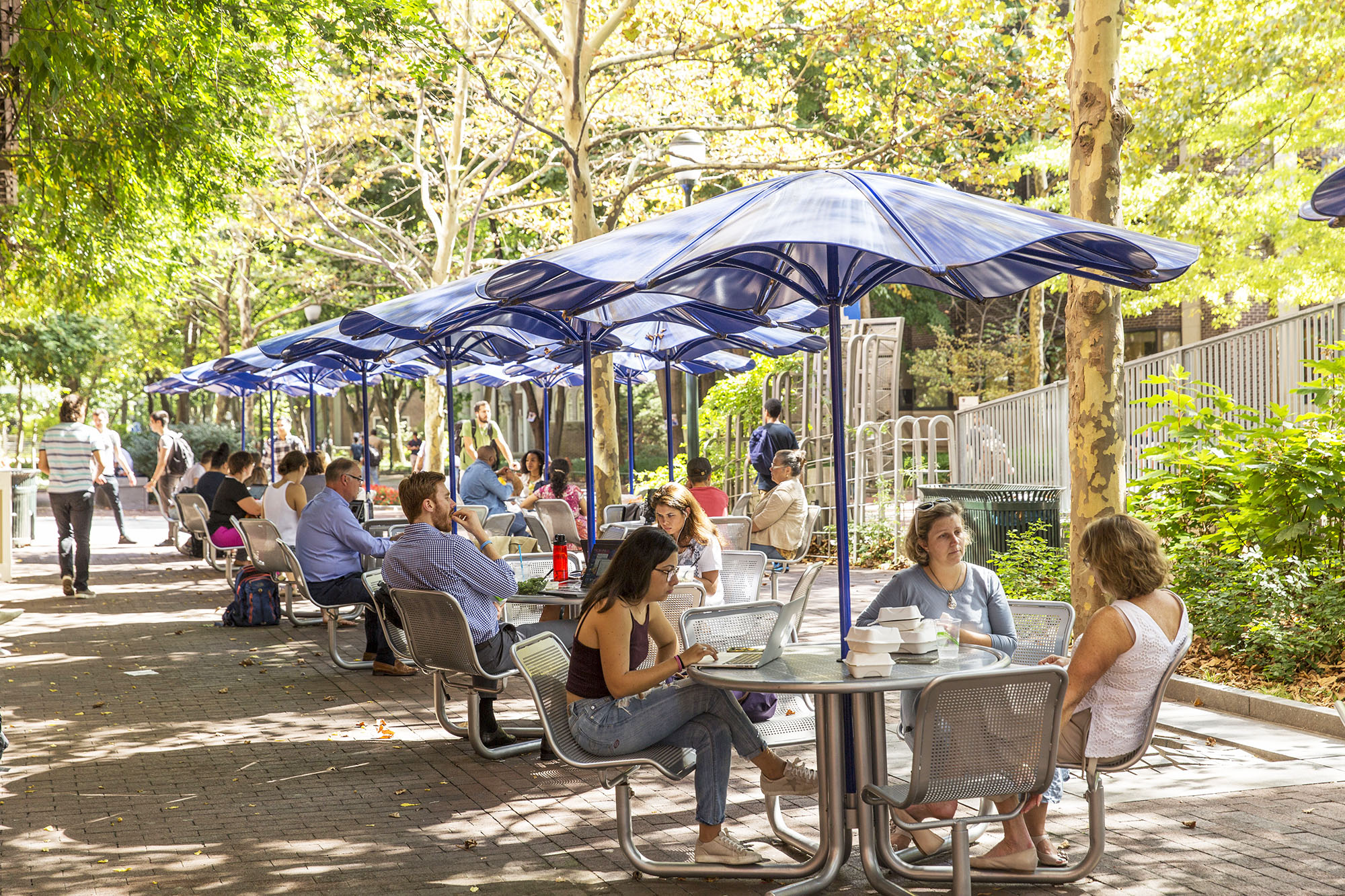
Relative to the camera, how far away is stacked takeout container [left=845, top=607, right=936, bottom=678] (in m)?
4.43

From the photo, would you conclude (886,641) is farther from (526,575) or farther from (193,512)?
(193,512)

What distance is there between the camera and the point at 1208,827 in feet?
17.3

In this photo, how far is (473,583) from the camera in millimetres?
6855

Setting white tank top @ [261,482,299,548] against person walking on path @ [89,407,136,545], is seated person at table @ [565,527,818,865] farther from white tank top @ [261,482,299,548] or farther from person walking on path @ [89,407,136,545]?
person walking on path @ [89,407,136,545]

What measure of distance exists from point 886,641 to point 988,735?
59 cm

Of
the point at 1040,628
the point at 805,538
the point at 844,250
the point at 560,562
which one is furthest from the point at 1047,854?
the point at 805,538

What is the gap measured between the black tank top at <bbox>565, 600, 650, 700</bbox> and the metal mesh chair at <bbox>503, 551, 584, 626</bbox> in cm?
210

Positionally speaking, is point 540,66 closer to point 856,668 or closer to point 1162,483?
point 1162,483

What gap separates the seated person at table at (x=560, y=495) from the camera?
12648 mm

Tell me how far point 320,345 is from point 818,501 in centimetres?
817

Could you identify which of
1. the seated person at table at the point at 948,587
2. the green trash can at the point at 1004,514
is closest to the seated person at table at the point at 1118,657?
the seated person at table at the point at 948,587

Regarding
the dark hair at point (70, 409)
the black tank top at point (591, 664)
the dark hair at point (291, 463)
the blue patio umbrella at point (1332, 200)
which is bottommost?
the black tank top at point (591, 664)

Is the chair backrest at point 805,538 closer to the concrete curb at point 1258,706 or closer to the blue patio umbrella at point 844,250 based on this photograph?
the concrete curb at point 1258,706

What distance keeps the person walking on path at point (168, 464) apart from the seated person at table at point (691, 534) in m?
13.4
